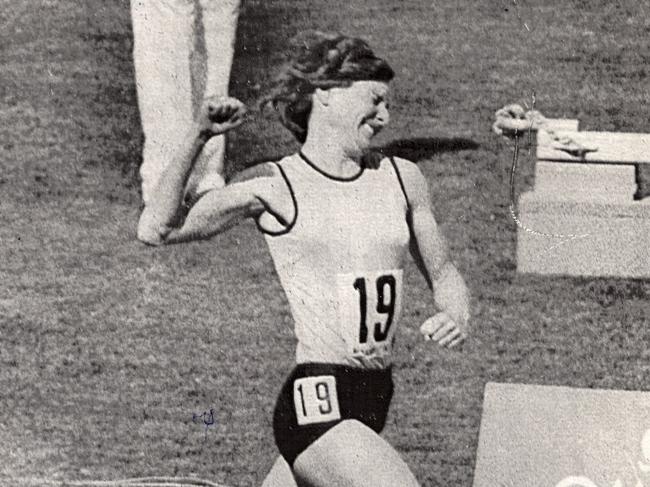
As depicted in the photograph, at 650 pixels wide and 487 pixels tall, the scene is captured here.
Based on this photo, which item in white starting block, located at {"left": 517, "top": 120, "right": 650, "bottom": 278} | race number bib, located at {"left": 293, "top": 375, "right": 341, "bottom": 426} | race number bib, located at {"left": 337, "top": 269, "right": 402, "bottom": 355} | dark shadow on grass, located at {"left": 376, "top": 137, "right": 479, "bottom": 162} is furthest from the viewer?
dark shadow on grass, located at {"left": 376, "top": 137, "right": 479, "bottom": 162}

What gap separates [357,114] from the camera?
5160 millimetres

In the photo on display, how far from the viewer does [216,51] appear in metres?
5.38

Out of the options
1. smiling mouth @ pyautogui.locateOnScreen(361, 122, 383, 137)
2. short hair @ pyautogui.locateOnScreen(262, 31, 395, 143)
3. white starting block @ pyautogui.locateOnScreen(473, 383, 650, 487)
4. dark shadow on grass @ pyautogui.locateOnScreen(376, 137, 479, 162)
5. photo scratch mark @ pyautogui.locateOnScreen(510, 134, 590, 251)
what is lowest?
white starting block @ pyautogui.locateOnScreen(473, 383, 650, 487)

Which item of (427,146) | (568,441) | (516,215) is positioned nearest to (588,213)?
Result: (516,215)

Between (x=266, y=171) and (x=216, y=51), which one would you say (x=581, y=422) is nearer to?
(x=266, y=171)

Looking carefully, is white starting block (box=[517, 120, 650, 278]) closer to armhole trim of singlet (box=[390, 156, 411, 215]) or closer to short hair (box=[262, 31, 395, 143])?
armhole trim of singlet (box=[390, 156, 411, 215])

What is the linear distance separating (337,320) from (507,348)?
2.11 feet

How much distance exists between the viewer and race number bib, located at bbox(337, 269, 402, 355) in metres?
5.09

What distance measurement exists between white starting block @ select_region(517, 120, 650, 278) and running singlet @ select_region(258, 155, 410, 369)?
0.50m

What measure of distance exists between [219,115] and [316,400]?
3.53 feet

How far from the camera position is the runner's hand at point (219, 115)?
16.8 ft

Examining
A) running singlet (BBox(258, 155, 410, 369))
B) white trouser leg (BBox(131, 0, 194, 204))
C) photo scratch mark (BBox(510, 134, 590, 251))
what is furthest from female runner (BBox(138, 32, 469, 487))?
photo scratch mark (BBox(510, 134, 590, 251))

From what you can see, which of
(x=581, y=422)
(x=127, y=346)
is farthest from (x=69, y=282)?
(x=581, y=422)

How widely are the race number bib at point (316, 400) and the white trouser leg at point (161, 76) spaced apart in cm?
95
